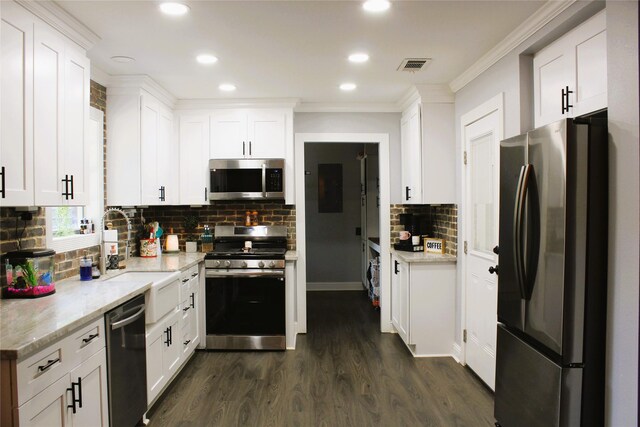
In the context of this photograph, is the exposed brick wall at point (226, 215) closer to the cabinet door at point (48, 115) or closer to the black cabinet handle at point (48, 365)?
the cabinet door at point (48, 115)

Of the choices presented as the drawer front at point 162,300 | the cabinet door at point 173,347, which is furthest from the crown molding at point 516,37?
the cabinet door at point 173,347

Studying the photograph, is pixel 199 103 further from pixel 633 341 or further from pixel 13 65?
pixel 633 341

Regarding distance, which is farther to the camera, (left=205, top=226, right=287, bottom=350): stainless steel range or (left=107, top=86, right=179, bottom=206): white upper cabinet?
(left=205, top=226, right=287, bottom=350): stainless steel range

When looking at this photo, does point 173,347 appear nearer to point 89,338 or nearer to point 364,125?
point 89,338

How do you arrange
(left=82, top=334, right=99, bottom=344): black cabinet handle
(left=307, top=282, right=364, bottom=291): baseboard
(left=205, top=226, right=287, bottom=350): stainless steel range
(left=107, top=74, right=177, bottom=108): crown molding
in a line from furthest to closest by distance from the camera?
(left=307, top=282, right=364, bottom=291): baseboard → (left=205, top=226, right=287, bottom=350): stainless steel range → (left=107, top=74, right=177, bottom=108): crown molding → (left=82, top=334, right=99, bottom=344): black cabinet handle

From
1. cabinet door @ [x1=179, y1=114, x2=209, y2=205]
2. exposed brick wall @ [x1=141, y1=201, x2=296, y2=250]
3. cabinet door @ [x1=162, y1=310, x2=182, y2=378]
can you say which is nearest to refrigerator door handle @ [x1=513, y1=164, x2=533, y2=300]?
cabinet door @ [x1=162, y1=310, x2=182, y2=378]

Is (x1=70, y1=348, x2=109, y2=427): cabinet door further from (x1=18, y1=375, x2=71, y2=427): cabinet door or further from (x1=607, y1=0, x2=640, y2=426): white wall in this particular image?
(x1=607, y1=0, x2=640, y2=426): white wall

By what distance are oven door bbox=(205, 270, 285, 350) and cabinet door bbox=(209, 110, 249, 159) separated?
1217 mm

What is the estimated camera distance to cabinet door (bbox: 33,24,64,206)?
201 cm

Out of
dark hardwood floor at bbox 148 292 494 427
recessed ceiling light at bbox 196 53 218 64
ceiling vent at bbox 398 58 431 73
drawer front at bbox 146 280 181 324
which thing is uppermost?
ceiling vent at bbox 398 58 431 73

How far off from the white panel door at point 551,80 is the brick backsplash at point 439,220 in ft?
4.44

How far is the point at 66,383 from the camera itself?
5.71 ft

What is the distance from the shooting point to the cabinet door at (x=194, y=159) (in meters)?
4.12

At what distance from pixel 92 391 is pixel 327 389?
169 cm
